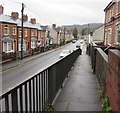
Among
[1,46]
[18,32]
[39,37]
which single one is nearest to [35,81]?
[1,46]

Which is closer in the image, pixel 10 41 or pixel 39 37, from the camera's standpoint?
pixel 10 41

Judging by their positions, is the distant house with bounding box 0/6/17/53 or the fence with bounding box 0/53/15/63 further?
the distant house with bounding box 0/6/17/53

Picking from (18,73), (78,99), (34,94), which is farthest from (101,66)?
(18,73)

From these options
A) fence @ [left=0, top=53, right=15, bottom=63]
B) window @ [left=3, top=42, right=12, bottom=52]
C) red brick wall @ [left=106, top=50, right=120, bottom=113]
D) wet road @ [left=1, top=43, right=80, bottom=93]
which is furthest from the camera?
window @ [left=3, top=42, right=12, bottom=52]

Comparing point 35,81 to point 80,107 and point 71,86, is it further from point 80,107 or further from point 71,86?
point 71,86

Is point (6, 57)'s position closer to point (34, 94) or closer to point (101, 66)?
point (101, 66)

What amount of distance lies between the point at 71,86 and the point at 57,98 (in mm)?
1341

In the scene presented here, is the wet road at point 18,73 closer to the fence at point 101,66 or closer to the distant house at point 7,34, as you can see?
the fence at point 101,66

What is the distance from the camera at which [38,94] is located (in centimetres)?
324

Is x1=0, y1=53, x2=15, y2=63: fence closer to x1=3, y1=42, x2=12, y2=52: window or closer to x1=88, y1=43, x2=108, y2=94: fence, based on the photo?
x1=3, y1=42, x2=12, y2=52: window

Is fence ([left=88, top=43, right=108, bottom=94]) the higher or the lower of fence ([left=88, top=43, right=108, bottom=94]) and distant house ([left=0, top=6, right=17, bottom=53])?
the lower

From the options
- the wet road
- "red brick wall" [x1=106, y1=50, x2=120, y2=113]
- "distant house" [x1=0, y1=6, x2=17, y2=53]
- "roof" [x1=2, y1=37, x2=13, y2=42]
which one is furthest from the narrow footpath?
"roof" [x1=2, y1=37, x2=13, y2=42]

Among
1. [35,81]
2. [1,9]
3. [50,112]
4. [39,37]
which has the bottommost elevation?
[50,112]

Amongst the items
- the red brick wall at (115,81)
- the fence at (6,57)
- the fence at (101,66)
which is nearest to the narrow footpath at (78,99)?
the fence at (101,66)
